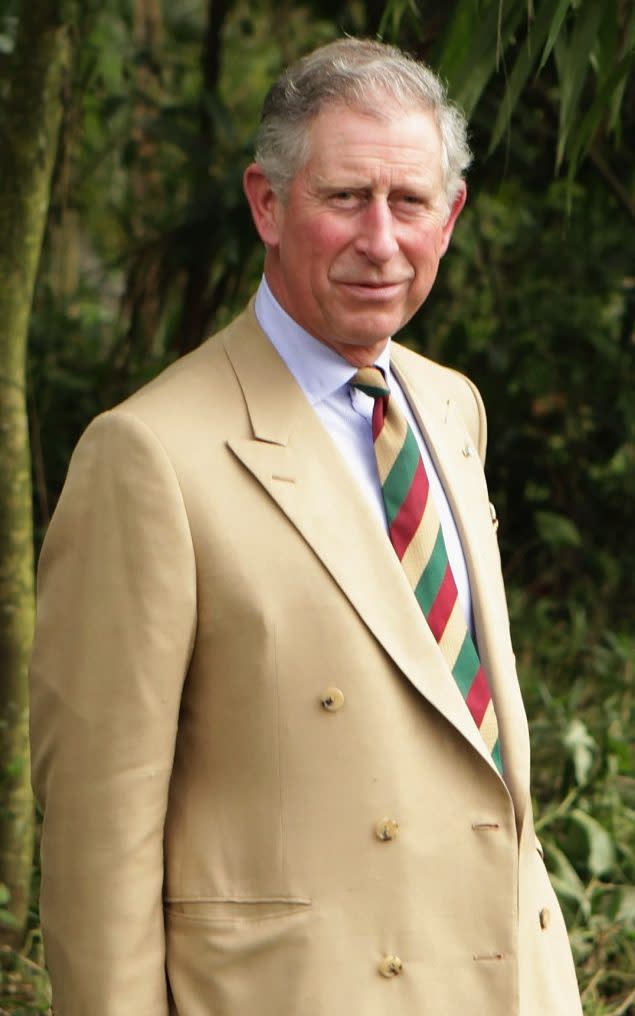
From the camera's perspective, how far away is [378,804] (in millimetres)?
1710

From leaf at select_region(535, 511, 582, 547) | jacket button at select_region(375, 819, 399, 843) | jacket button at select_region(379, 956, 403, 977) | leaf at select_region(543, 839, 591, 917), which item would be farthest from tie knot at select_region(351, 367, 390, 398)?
leaf at select_region(535, 511, 582, 547)

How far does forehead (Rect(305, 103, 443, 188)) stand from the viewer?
1759 millimetres

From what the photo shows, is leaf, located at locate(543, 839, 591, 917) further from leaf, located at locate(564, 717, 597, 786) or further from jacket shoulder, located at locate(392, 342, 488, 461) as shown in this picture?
jacket shoulder, located at locate(392, 342, 488, 461)

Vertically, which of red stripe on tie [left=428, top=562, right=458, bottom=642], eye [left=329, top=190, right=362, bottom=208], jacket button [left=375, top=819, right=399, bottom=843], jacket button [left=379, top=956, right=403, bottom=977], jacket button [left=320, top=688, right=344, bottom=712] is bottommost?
jacket button [left=379, top=956, right=403, bottom=977]

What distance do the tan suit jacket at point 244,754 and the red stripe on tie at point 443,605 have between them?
60 millimetres

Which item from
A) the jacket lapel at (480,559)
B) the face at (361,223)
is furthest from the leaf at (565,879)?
the face at (361,223)

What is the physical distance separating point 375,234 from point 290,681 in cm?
53

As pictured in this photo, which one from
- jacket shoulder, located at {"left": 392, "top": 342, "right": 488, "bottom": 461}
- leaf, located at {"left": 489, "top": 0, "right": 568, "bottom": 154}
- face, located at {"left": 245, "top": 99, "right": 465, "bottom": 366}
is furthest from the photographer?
leaf, located at {"left": 489, "top": 0, "right": 568, "bottom": 154}

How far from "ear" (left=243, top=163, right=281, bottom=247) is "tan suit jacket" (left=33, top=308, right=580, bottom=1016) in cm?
25

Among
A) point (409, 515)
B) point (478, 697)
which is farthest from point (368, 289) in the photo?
Answer: point (478, 697)

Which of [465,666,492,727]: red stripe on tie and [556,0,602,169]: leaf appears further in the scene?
[556,0,602,169]: leaf

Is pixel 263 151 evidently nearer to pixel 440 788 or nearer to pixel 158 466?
pixel 158 466

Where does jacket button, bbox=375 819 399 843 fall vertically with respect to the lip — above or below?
below

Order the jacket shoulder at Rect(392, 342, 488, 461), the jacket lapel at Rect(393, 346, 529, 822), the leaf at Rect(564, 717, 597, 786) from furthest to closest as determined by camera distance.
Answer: the leaf at Rect(564, 717, 597, 786) < the jacket shoulder at Rect(392, 342, 488, 461) < the jacket lapel at Rect(393, 346, 529, 822)
